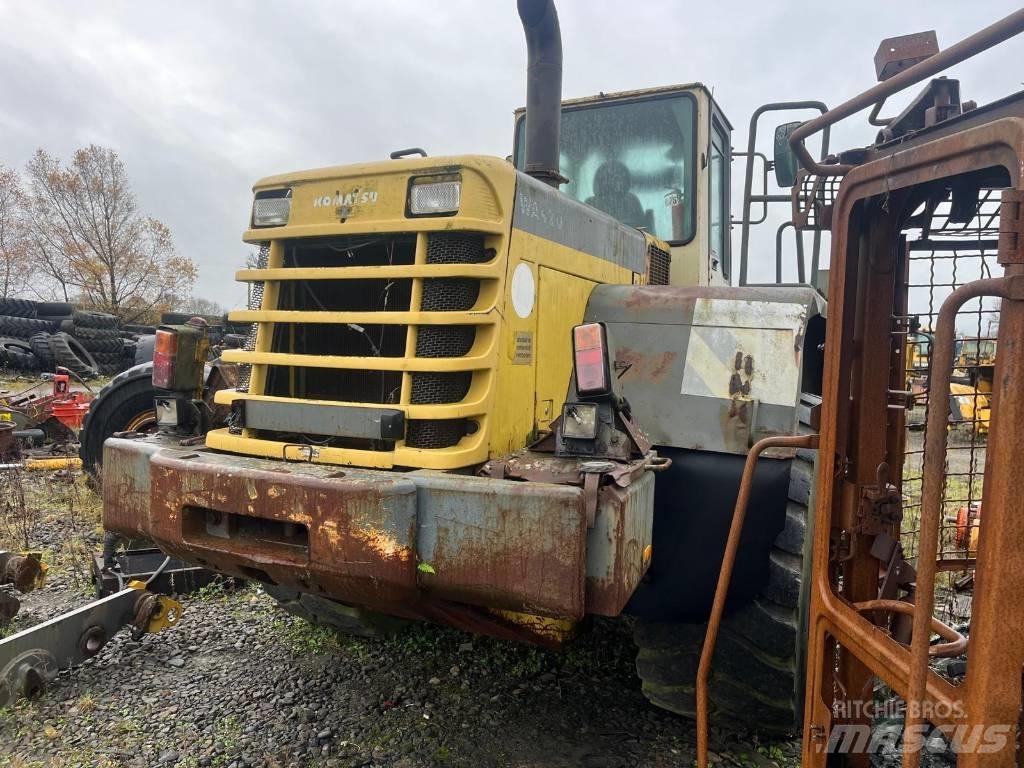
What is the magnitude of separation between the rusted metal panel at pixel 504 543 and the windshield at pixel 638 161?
2.61 meters

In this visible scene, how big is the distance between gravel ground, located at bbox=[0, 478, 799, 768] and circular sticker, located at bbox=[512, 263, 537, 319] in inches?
66.6

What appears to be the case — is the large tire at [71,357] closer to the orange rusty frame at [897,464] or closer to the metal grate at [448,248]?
the metal grate at [448,248]

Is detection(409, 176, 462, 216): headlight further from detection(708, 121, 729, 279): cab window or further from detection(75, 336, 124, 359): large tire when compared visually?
detection(75, 336, 124, 359): large tire

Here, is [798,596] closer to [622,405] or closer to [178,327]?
[622,405]

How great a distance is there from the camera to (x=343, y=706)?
119 inches

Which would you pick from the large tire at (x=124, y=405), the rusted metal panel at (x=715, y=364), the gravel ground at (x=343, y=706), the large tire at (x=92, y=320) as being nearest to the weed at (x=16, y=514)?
the large tire at (x=124, y=405)

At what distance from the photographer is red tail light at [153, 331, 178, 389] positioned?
3.07m

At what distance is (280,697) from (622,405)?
203cm

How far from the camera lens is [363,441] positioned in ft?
8.68

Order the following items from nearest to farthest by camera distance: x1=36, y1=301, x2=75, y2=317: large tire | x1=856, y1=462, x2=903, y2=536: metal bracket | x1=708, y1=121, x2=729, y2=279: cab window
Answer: x1=856, y1=462, x2=903, y2=536: metal bracket → x1=708, y1=121, x2=729, y2=279: cab window → x1=36, y1=301, x2=75, y2=317: large tire

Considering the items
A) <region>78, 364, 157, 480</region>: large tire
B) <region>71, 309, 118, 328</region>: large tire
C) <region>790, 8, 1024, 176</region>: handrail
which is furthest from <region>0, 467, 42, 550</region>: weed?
<region>71, 309, 118, 328</region>: large tire

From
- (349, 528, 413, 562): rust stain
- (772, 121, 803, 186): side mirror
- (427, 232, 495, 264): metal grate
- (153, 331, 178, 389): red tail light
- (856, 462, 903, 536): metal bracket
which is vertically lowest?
(349, 528, 413, 562): rust stain

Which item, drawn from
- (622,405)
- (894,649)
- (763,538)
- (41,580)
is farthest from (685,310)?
(41,580)

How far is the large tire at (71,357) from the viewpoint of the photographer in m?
14.8
